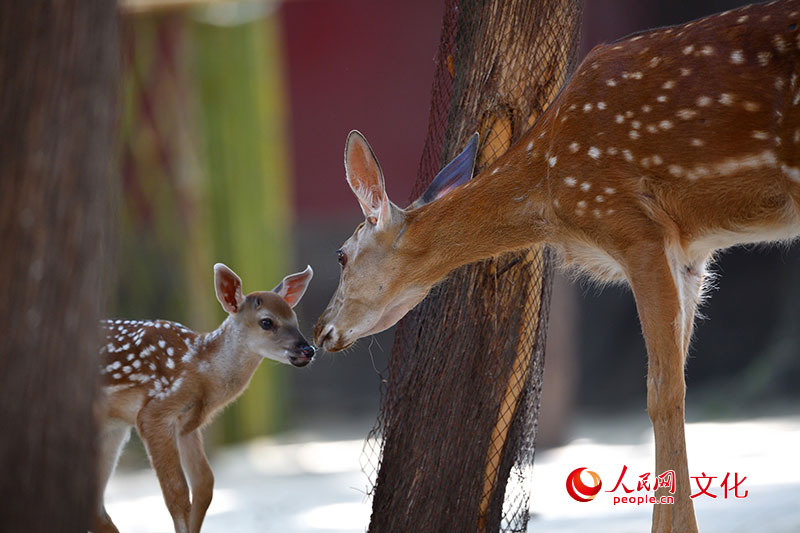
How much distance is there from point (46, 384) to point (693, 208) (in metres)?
2.64

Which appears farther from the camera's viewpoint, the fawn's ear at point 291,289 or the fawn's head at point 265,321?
the fawn's ear at point 291,289

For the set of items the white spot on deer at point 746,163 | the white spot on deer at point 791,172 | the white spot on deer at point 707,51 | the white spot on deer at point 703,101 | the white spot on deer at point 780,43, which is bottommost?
the white spot on deer at point 791,172

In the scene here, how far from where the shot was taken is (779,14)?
3.88 metres

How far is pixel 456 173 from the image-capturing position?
4.67 meters

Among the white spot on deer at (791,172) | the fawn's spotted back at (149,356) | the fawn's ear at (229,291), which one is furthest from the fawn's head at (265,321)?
the white spot on deer at (791,172)

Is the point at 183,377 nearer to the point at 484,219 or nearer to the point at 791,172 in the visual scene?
the point at 484,219

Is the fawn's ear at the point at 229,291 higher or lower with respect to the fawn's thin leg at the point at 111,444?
higher

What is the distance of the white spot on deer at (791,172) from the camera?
3.78 metres

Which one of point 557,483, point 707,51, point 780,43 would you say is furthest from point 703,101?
point 557,483

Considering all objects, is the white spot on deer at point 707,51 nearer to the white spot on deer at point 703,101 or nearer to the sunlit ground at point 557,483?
the white spot on deer at point 703,101

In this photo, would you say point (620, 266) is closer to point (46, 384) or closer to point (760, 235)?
point (760, 235)

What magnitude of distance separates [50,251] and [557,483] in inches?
216

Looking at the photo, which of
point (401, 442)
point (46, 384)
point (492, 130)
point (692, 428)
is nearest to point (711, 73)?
point (492, 130)

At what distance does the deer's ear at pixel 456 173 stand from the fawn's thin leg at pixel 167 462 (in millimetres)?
1751
